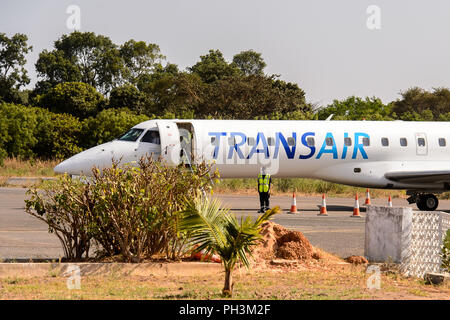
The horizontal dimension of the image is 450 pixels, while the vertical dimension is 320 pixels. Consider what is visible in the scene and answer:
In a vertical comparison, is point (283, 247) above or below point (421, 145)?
below

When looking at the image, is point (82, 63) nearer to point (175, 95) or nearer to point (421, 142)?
point (175, 95)

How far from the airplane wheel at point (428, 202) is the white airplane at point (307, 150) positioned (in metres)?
0.04

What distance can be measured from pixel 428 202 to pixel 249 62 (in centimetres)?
5949

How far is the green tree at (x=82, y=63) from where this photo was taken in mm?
74938

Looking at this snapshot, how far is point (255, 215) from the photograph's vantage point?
20.3 meters

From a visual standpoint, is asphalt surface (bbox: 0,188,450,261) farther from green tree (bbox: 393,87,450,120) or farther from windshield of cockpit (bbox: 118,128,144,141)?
green tree (bbox: 393,87,450,120)

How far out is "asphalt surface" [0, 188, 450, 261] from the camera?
12.9 m

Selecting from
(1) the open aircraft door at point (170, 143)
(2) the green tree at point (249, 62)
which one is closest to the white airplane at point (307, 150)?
(1) the open aircraft door at point (170, 143)

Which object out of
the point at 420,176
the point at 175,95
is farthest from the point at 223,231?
the point at 175,95

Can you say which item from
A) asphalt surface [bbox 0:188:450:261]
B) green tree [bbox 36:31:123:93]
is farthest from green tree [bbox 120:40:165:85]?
asphalt surface [bbox 0:188:450:261]

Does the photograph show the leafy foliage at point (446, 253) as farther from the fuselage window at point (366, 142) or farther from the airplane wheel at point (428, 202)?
the airplane wheel at point (428, 202)

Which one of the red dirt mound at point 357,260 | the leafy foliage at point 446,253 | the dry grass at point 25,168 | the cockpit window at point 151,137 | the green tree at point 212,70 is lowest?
the red dirt mound at point 357,260
